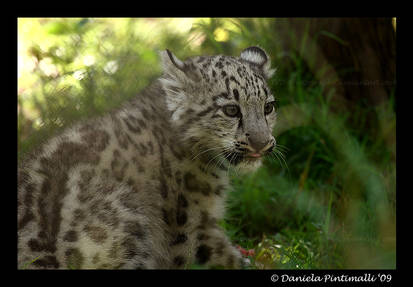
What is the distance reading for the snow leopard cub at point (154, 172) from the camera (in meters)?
4.89

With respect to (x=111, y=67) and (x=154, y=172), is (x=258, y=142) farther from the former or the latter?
(x=111, y=67)

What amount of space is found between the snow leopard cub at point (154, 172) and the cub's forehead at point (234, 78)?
1cm

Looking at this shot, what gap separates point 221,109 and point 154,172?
3.22 feet

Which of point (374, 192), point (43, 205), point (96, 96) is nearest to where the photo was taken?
point (43, 205)

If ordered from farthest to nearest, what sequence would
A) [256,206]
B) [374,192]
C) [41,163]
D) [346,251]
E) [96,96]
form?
[256,206] < [96,96] < [374,192] < [346,251] < [41,163]

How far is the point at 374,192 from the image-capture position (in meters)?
6.68

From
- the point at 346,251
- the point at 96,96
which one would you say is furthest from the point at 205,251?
the point at 96,96

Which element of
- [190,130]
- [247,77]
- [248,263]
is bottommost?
[248,263]

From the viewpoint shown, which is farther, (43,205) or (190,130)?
(190,130)

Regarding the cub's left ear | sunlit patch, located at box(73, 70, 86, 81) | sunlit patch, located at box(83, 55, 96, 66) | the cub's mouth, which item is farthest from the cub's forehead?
sunlit patch, located at box(83, 55, 96, 66)

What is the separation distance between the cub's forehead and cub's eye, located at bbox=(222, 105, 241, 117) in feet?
0.31

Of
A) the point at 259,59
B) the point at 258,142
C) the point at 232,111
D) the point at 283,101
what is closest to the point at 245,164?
the point at 258,142

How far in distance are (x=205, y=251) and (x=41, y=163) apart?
1901 mm

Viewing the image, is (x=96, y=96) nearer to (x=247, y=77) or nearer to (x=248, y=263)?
(x=247, y=77)
